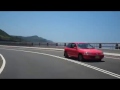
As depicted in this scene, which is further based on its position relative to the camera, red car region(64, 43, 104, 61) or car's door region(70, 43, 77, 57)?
car's door region(70, 43, 77, 57)

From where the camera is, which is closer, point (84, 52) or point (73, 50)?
point (84, 52)

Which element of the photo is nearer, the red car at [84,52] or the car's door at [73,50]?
the red car at [84,52]
